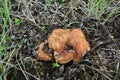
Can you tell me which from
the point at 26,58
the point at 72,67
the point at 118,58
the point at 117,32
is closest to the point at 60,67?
the point at 72,67

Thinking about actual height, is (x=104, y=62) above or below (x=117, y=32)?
below

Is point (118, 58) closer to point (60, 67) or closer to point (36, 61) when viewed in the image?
point (60, 67)

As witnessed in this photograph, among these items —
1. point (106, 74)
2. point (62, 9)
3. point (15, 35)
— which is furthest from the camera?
point (62, 9)

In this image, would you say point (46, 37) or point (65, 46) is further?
point (46, 37)

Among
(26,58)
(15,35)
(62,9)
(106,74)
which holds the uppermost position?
(62,9)
